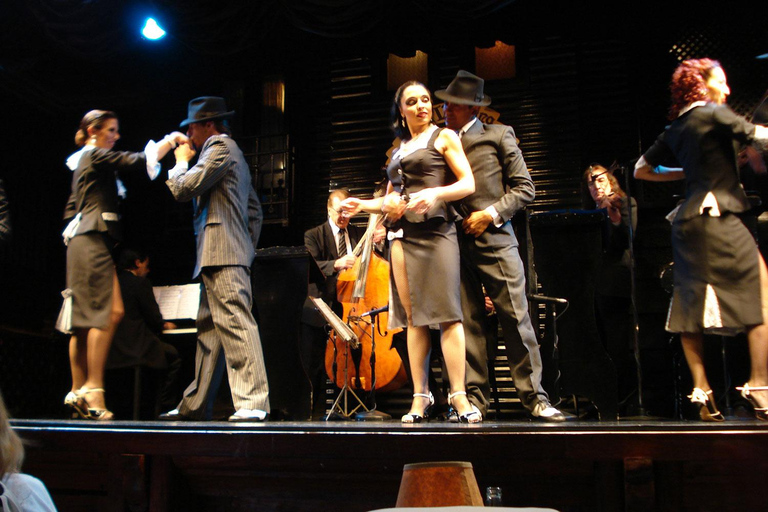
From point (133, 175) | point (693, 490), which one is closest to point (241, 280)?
point (693, 490)

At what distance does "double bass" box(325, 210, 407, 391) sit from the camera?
5980 millimetres

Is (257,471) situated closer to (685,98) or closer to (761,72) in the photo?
(685,98)

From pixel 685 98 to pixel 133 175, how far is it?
702 cm

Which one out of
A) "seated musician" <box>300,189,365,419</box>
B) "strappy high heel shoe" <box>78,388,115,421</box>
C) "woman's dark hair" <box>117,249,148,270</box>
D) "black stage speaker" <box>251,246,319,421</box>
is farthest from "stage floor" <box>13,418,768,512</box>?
"woman's dark hair" <box>117,249,148,270</box>

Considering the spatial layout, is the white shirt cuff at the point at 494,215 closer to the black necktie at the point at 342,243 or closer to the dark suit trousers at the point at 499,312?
the dark suit trousers at the point at 499,312

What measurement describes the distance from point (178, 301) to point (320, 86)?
3.08 metres

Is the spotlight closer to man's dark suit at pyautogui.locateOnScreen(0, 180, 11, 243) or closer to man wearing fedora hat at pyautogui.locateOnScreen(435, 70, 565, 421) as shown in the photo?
man's dark suit at pyautogui.locateOnScreen(0, 180, 11, 243)

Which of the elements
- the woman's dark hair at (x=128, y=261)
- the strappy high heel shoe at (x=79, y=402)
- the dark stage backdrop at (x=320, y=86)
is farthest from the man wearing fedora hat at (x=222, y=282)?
the woman's dark hair at (x=128, y=261)

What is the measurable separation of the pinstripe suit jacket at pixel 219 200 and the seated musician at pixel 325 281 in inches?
56.9

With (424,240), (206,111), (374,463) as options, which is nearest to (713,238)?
(424,240)

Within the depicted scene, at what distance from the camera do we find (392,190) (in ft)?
14.8

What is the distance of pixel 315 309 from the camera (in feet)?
21.1

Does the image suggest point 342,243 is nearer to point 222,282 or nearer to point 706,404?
point 222,282

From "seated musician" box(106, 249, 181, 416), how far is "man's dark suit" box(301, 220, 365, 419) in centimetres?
148
